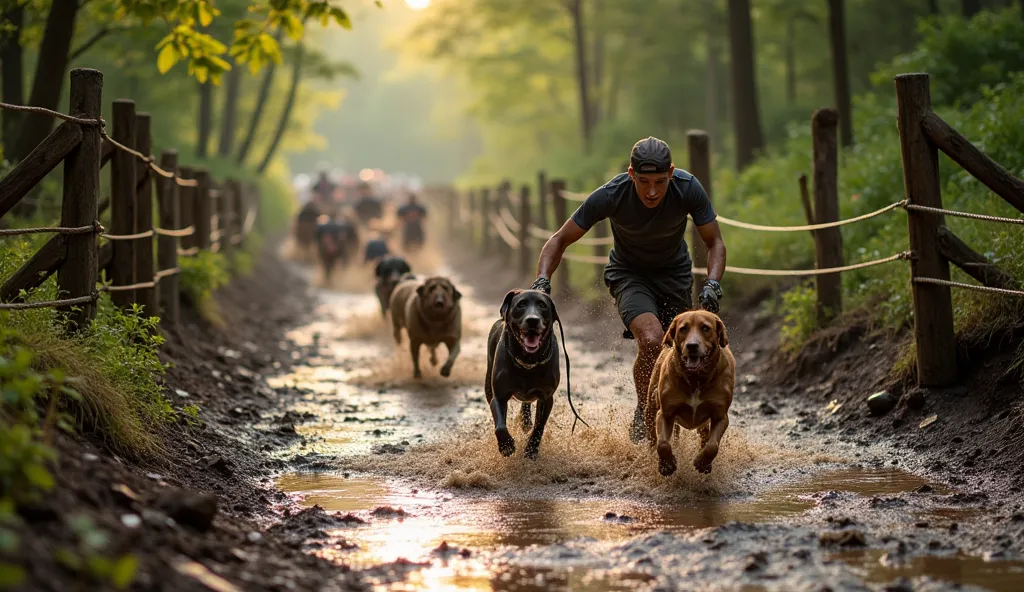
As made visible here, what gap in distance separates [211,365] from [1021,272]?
677cm

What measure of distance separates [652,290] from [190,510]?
140 inches

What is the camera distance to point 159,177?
11.9 metres

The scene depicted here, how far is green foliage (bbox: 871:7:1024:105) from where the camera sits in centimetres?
1556

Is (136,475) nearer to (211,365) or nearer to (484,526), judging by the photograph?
(484,526)

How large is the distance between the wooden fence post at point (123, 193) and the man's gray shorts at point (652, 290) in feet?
13.3

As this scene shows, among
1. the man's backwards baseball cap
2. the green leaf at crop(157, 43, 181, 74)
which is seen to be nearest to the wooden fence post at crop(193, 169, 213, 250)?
the green leaf at crop(157, 43, 181, 74)

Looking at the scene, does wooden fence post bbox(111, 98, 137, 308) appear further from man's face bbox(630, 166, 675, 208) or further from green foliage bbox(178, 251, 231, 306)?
man's face bbox(630, 166, 675, 208)

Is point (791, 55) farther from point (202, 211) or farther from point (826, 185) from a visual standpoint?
point (826, 185)

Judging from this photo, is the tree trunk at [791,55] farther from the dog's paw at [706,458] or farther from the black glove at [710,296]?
the dog's paw at [706,458]

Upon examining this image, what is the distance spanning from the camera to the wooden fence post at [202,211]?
14.5 meters

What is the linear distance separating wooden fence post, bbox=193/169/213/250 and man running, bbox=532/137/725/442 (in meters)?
8.15

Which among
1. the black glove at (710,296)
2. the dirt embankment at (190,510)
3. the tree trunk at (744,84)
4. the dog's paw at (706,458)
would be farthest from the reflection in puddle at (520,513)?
the tree trunk at (744,84)

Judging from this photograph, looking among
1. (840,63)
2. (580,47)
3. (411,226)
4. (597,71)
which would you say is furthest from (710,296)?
(597,71)

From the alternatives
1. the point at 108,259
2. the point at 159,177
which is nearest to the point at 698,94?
the point at 159,177
